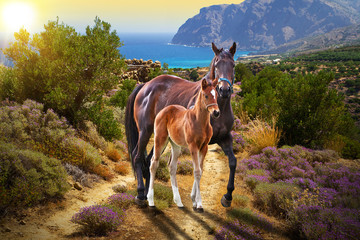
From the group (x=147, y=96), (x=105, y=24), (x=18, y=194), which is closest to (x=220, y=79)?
(x=147, y=96)

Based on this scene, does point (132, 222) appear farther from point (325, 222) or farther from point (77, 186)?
point (325, 222)

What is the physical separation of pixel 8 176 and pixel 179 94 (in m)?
4.58

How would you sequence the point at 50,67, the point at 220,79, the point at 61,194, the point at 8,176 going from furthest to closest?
the point at 50,67
the point at 61,194
the point at 8,176
the point at 220,79

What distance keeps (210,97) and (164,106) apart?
2.26 metres

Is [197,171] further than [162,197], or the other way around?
[162,197]

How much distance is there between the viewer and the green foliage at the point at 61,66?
10.3 metres

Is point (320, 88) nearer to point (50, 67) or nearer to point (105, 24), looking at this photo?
point (105, 24)

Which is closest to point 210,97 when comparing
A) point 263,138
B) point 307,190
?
point 307,190

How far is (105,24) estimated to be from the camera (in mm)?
11531

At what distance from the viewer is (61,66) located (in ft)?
34.2

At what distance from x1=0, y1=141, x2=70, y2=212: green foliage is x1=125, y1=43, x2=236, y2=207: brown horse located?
2224mm

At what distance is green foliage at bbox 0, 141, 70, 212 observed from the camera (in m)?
5.64

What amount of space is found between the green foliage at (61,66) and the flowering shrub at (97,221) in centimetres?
601

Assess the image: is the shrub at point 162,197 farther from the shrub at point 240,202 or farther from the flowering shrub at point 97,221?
the shrub at point 240,202
